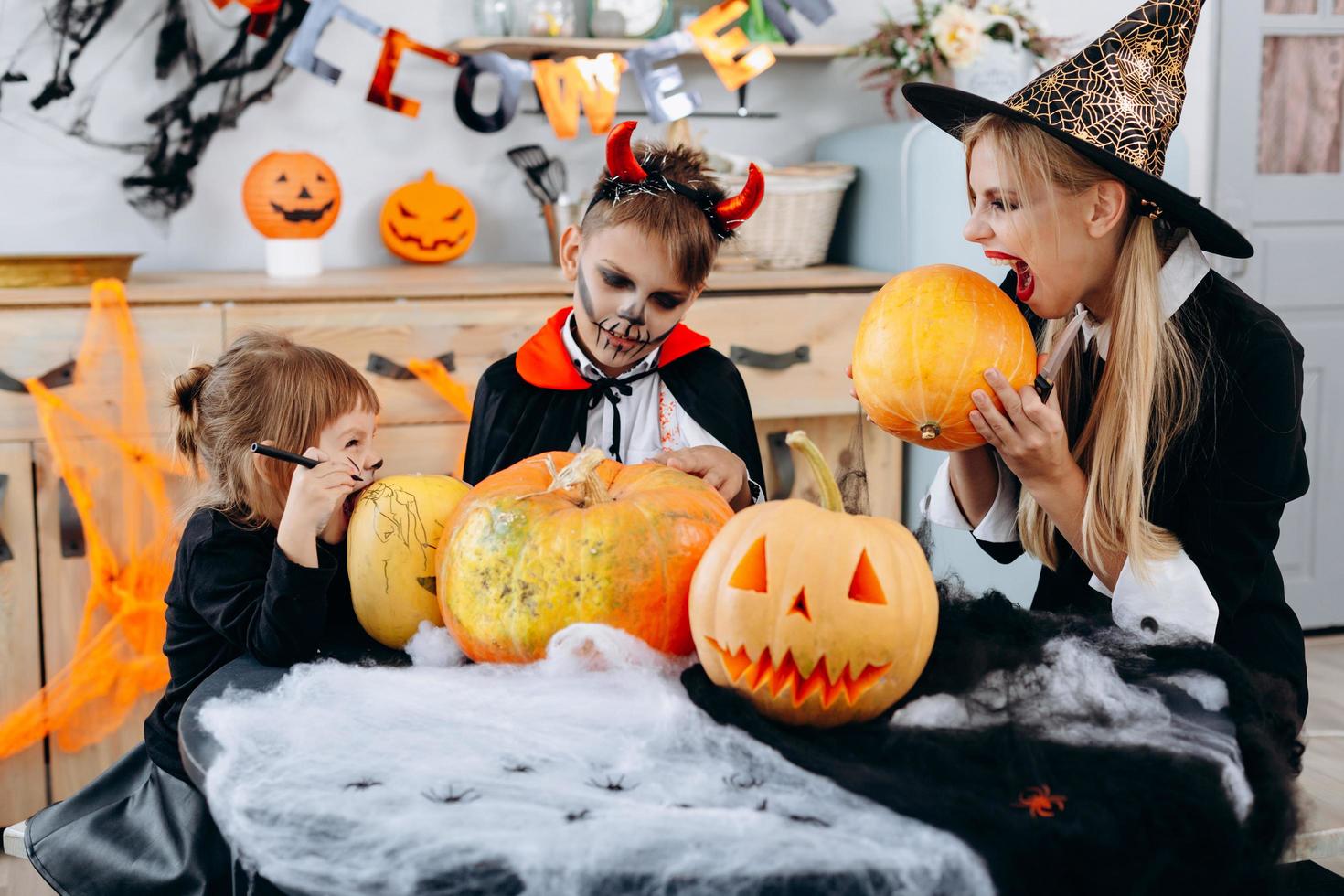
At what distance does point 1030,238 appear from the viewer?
3.78 ft

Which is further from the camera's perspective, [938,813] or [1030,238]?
[1030,238]

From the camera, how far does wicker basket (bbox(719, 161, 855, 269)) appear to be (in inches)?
111

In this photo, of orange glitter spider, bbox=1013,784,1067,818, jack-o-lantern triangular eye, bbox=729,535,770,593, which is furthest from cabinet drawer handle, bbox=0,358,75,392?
orange glitter spider, bbox=1013,784,1067,818

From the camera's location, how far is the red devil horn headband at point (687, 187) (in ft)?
4.30

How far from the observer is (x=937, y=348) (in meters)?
1.01

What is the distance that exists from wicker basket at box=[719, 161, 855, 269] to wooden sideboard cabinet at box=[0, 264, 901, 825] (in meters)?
0.15

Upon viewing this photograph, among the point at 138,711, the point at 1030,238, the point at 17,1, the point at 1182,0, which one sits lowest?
the point at 138,711

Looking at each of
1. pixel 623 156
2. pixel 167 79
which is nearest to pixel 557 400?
pixel 623 156

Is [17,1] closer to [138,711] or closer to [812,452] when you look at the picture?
[138,711]

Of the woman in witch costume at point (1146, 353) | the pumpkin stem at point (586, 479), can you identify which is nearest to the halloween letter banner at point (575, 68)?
the woman in witch costume at point (1146, 353)

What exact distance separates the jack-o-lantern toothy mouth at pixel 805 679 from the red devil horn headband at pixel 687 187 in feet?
2.04

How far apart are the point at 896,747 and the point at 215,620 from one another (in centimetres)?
70

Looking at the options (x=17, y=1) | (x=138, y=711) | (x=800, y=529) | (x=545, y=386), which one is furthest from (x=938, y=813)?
(x=17, y=1)

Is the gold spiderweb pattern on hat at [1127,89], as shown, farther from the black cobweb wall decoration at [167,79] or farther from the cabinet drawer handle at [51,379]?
the black cobweb wall decoration at [167,79]
